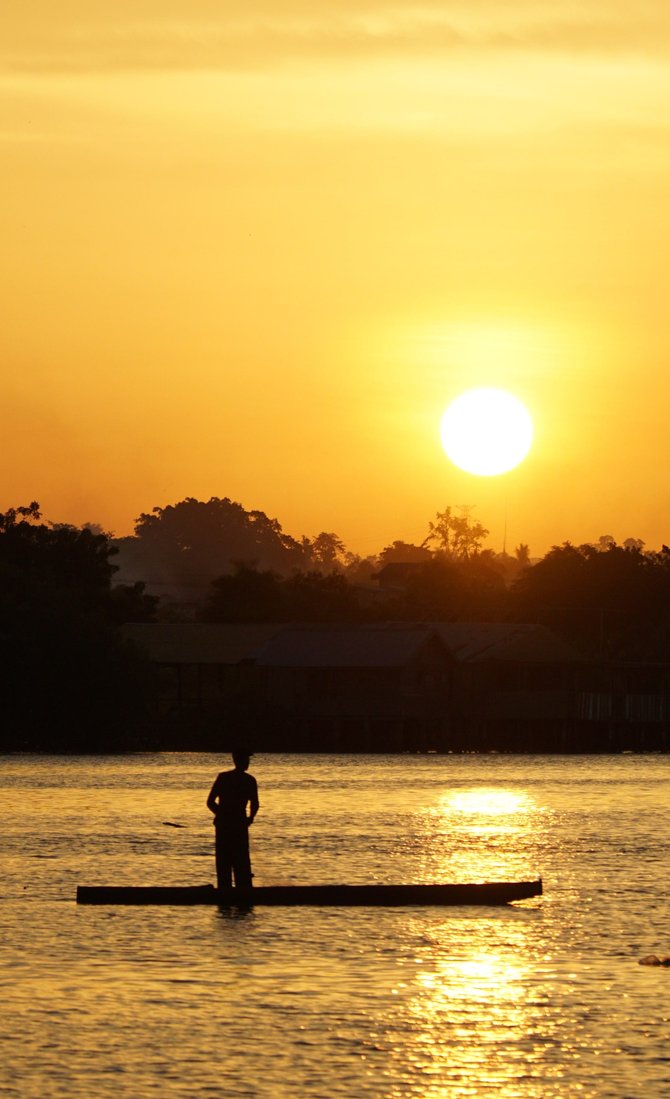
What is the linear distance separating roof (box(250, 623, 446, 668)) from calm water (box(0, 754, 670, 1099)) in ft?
203

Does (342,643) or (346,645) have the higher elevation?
(342,643)

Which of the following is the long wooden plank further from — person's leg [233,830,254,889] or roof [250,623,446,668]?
roof [250,623,446,668]

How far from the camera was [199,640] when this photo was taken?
12306 cm

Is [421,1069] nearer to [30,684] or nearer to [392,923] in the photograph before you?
[392,923]

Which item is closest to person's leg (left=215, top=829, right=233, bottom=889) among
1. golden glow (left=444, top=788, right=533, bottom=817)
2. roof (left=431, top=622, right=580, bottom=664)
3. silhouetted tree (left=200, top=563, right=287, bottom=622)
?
golden glow (left=444, top=788, right=533, bottom=817)

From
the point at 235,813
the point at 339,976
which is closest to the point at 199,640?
the point at 235,813

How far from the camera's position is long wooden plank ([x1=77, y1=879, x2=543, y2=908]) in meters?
29.6

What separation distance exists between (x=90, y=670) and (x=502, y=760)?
81.1 feet

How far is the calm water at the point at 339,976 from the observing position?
1956 centimetres

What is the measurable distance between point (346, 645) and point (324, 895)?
286 ft

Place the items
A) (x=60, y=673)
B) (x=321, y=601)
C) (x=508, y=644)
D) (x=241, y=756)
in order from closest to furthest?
(x=241, y=756)
(x=60, y=673)
(x=508, y=644)
(x=321, y=601)

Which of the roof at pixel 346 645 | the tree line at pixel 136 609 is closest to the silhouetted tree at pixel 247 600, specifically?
the tree line at pixel 136 609

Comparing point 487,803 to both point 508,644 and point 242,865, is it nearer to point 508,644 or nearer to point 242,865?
point 242,865

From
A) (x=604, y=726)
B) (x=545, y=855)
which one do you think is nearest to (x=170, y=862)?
(x=545, y=855)
